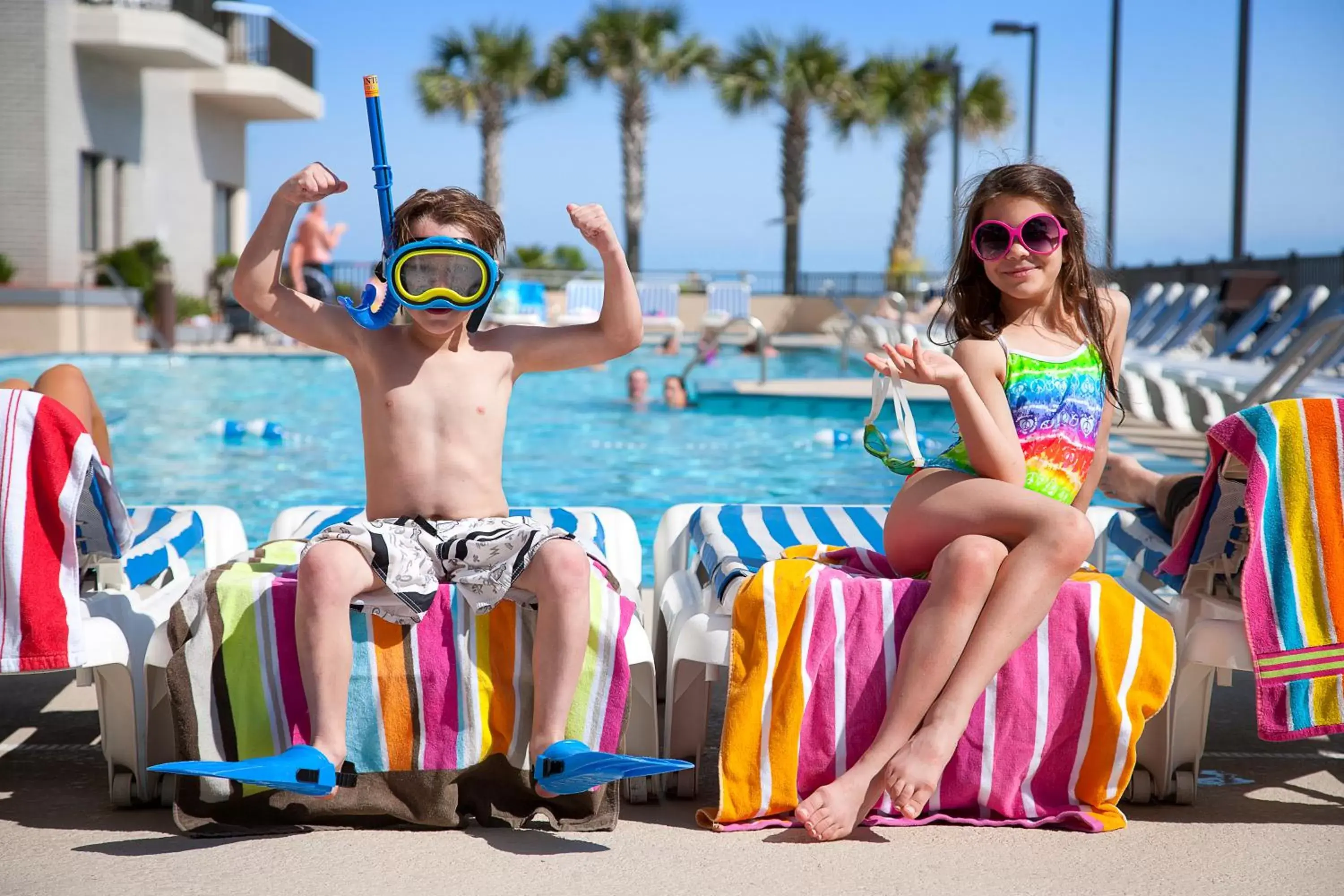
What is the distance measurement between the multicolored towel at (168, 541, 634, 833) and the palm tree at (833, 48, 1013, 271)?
1253 inches

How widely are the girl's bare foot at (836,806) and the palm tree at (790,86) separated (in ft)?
104

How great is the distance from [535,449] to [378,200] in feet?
25.2

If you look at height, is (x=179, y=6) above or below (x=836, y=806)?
above

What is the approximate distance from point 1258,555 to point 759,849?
3.88ft

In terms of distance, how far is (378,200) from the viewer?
2.99m

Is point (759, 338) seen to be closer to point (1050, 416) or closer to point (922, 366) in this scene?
point (1050, 416)

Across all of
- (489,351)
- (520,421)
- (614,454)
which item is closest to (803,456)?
(614,454)

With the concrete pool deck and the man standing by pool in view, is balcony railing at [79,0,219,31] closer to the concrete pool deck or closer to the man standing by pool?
the man standing by pool

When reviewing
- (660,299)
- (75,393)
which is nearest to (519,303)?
(660,299)

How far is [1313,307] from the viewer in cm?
1242

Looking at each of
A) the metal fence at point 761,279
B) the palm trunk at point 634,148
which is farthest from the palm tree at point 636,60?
the metal fence at point 761,279

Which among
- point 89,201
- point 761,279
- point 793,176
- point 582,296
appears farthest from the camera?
point 793,176

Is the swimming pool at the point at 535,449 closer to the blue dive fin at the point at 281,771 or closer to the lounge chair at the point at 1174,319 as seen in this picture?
the blue dive fin at the point at 281,771

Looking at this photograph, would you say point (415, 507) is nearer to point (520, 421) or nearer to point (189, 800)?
point (189, 800)
